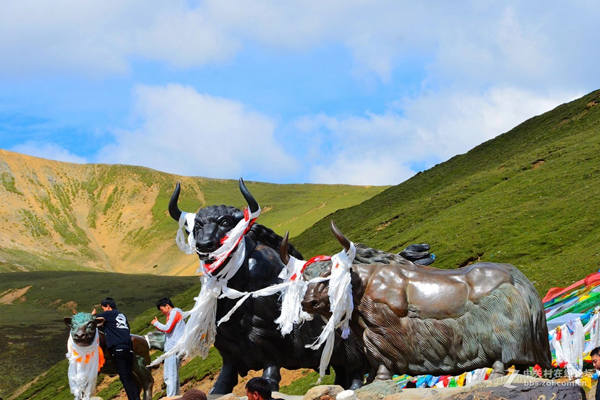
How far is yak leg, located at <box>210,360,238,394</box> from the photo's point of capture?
11.3 m

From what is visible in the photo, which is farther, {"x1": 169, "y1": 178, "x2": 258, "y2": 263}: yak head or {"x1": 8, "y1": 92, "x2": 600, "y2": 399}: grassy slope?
{"x1": 8, "y1": 92, "x2": 600, "y2": 399}: grassy slope

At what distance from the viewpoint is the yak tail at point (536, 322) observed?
9.01 metres

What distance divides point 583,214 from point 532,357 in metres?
→ 22.2

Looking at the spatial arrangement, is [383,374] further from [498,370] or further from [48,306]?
[48,306]

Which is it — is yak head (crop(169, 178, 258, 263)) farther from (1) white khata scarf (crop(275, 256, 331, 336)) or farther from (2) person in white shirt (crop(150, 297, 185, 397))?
(2) person in white shirt (crop(150, 297, 185, 397))

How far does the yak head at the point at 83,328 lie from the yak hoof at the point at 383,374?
4.70 meters

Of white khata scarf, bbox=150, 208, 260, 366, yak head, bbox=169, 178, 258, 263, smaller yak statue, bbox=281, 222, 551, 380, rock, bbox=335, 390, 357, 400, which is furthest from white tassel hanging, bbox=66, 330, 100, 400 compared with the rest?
rock, bbox=335, 390, 357, 400

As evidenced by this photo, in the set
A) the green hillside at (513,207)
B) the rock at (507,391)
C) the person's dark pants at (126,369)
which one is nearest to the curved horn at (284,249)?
the rock at (507,391)

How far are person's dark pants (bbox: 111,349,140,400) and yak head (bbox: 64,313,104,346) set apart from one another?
1.94 feet

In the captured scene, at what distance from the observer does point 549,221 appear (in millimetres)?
30891

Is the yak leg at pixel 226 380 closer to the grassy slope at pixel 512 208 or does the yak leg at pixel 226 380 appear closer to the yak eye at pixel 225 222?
the yak eye at pixel 225 222

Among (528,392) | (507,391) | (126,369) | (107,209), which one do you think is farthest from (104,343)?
(107,209)

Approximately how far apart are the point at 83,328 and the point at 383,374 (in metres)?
4.79

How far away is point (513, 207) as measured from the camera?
35.4m
